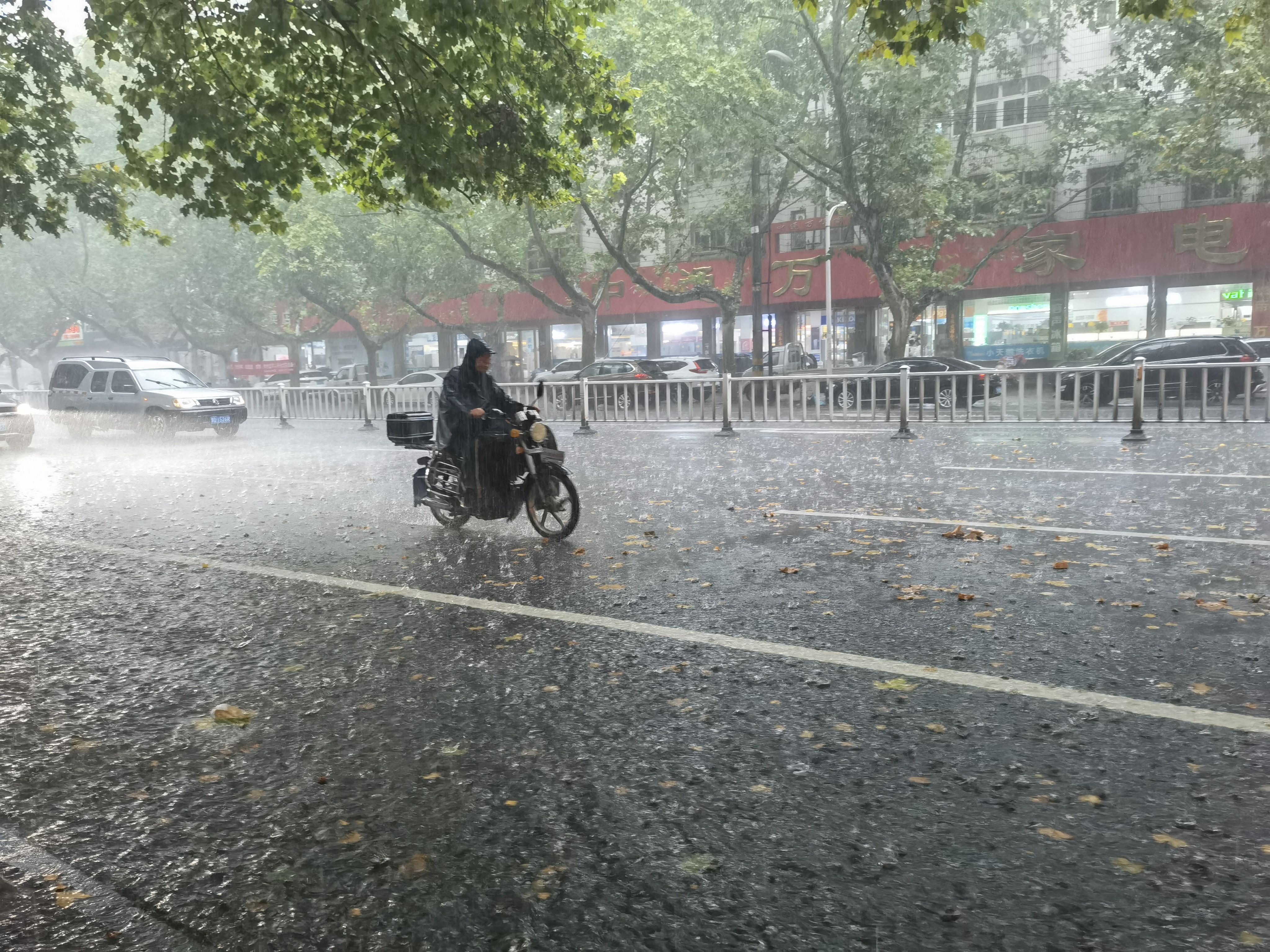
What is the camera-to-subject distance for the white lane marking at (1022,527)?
23.8 feet

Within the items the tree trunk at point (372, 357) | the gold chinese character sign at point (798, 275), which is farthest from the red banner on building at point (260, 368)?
the gold chinese character sign at point (798, 275)

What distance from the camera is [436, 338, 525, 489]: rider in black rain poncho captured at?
823 cm

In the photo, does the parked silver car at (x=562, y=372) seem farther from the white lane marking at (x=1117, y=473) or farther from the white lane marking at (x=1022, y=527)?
the white lane marking at (x=1022, y=527)

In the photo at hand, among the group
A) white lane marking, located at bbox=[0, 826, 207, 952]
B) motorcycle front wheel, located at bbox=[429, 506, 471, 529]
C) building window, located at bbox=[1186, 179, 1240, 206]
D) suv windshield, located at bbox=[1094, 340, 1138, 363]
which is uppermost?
building window, located at bbox=[1186, 179, 1240, 206]

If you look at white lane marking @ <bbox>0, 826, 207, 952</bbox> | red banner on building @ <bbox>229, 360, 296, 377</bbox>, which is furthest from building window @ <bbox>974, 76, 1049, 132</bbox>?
white lane marking @ <bbox>0, 826, 207, 952</bbox>

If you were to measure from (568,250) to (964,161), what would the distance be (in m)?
14.9

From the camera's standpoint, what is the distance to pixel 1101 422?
16.5m

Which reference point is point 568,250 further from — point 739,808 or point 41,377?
point 41,377

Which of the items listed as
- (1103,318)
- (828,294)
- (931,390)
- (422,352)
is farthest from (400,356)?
(931,390)

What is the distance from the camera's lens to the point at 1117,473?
11250 mm

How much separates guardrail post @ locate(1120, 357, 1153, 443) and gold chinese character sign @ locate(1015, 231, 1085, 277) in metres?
20.6

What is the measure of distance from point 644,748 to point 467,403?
198 inches

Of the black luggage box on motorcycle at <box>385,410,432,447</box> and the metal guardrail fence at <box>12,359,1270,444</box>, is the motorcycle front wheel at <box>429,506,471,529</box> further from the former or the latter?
the metal guardrail fence at <box>12,359,1270,444</box>

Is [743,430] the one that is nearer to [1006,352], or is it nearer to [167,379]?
[167,379]
